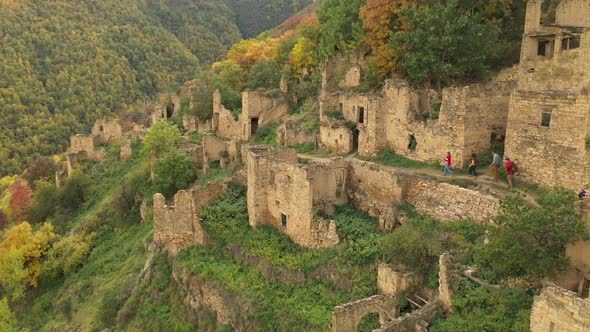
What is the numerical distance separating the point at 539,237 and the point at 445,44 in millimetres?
11824

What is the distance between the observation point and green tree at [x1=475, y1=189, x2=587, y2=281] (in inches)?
491

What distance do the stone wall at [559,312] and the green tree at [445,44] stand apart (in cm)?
1334

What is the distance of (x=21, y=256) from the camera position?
3028 cm

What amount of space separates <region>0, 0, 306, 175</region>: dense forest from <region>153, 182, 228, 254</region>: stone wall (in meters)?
52.3

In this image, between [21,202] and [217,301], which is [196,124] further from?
[217,301]

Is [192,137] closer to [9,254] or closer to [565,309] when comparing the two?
[9,254]

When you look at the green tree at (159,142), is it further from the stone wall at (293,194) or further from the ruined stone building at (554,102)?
the ruined stone building at (554,102)

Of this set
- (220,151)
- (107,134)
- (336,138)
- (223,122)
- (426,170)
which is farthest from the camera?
(107,134)

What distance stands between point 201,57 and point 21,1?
1202 inches

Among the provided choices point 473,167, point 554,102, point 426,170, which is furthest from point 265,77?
point 554,102

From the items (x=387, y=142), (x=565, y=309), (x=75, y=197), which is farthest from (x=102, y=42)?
(x=565, y=309)

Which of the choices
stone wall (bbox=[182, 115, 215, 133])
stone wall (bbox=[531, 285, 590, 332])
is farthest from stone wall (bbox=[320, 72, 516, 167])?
stone wall (bbox=[182, 115, 215, 133])

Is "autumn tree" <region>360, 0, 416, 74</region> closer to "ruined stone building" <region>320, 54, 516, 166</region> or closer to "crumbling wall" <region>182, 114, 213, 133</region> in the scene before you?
"ruined stone building" <region>320, 54, 516, 166</region>

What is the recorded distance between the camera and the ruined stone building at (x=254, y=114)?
109 ft
